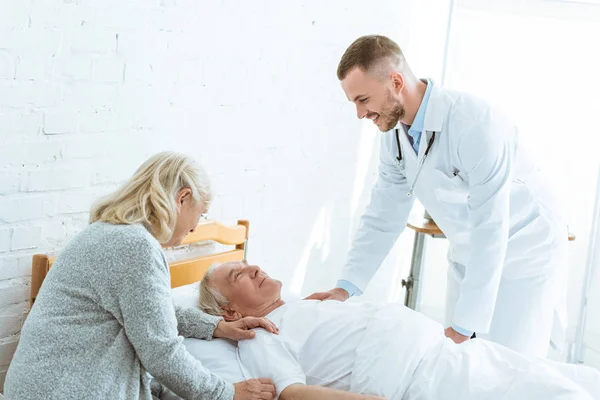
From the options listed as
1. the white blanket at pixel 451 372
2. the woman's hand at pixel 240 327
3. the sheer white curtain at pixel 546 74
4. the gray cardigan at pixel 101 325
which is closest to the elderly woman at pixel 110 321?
the gray cardigan at pixel 101 325

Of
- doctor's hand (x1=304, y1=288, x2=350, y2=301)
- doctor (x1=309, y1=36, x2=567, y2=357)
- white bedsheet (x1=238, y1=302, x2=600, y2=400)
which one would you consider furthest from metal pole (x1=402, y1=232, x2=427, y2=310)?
white bedsheet (x1=238, y1=302, x2=600, y2=400)

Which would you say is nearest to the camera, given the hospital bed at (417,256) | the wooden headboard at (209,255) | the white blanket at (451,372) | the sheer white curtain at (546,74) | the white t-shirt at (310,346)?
the white blanket at (451,372)

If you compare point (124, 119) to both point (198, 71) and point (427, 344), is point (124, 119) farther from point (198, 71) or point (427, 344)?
point (427, 344)

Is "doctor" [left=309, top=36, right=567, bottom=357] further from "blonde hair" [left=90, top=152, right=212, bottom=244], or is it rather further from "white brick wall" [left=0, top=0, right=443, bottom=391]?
"blonde hair" [left=90, top=152, right=212, bottom=244]

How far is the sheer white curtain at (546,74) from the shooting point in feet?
12.5

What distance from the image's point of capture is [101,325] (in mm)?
1710

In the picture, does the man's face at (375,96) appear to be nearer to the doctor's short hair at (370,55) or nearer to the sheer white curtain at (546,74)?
the doctor's short hair at (370,55)

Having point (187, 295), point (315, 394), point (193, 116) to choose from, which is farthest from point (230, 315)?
point (193, 116)

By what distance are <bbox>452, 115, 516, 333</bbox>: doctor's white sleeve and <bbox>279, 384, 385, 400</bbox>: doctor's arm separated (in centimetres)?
52

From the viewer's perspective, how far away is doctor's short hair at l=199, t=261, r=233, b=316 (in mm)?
2324

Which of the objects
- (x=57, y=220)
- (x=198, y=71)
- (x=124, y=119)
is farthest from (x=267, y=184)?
(x=57, y=220)

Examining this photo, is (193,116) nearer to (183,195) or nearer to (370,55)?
(370,55)

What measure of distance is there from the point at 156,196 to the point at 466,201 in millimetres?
1127

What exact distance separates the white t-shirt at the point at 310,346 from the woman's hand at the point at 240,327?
0.8 inches
